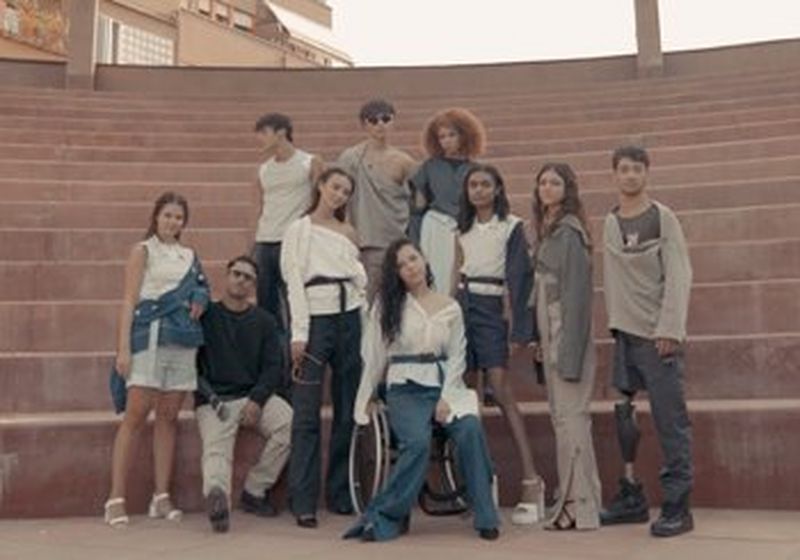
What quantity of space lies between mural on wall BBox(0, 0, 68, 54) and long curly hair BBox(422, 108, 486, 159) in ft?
84.2

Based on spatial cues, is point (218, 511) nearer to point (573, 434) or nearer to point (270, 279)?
point (270, 279)

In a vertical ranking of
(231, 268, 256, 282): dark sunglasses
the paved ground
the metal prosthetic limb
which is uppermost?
Result: (231, 268, 256, 282): dark sunglasses

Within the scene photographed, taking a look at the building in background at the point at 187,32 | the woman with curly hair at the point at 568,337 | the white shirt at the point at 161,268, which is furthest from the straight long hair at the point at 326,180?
the building in background at the point at 187,32

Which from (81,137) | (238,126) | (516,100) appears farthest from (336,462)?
(516,100)

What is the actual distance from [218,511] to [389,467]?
2.43ft

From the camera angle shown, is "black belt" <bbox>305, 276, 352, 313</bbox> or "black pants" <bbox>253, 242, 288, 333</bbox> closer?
"black belt" <bbox>305, 276, 352, 313</bbox>

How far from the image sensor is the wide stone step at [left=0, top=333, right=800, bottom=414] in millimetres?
4680

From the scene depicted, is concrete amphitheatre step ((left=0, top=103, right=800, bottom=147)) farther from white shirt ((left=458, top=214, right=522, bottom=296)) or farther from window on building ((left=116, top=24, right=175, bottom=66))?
window on building ((left=116, top=24, right=175, bottom=66))

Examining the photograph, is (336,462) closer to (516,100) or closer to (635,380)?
(635,380)

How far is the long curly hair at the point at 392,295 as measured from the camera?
13.4 feet

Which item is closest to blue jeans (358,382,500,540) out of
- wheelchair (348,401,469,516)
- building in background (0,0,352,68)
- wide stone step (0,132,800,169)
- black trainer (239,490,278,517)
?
wheelchair (348,401,469,516)

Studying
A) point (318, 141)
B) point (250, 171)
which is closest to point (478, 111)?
point (318, 141)

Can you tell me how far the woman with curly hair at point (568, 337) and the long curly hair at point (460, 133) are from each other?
48 cm

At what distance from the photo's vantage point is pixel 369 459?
4227 millimetres
